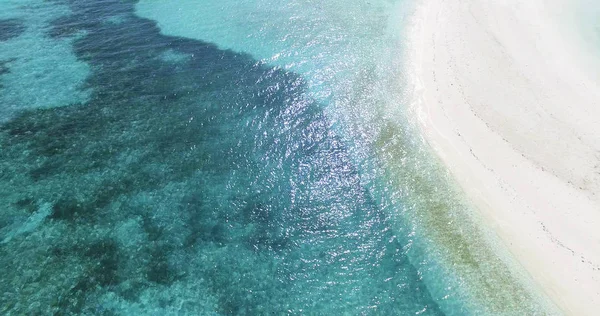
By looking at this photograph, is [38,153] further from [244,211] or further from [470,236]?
[470,236]

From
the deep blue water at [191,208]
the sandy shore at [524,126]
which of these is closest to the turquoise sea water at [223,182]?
the deep blue water at [191,208]

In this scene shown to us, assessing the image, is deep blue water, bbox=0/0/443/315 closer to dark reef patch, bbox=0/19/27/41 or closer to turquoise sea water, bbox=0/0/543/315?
turquoise sea water, bbox=0/0/543/315

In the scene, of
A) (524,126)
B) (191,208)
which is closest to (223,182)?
(191,208)

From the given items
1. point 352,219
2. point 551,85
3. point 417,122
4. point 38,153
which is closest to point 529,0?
point 551,85

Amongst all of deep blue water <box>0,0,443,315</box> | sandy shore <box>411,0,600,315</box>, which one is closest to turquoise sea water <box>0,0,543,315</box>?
deep blue water <box>0,0,443,315</box>

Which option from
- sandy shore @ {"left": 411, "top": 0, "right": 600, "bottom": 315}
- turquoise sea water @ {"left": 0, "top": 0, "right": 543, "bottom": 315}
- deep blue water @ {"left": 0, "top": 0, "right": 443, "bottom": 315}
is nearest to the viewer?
deep blue water @ {"left": 0, "top": 0, "right": 443, "bottom": 315}

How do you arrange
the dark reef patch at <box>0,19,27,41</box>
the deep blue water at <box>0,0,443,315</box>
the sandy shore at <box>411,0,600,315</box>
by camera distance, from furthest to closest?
the dark reef patch at <box>0,19,27,41</box>
the sandy shore at <box>411,0,600,315</box>
the deep blue water at <box>0,0,443,315</box>
